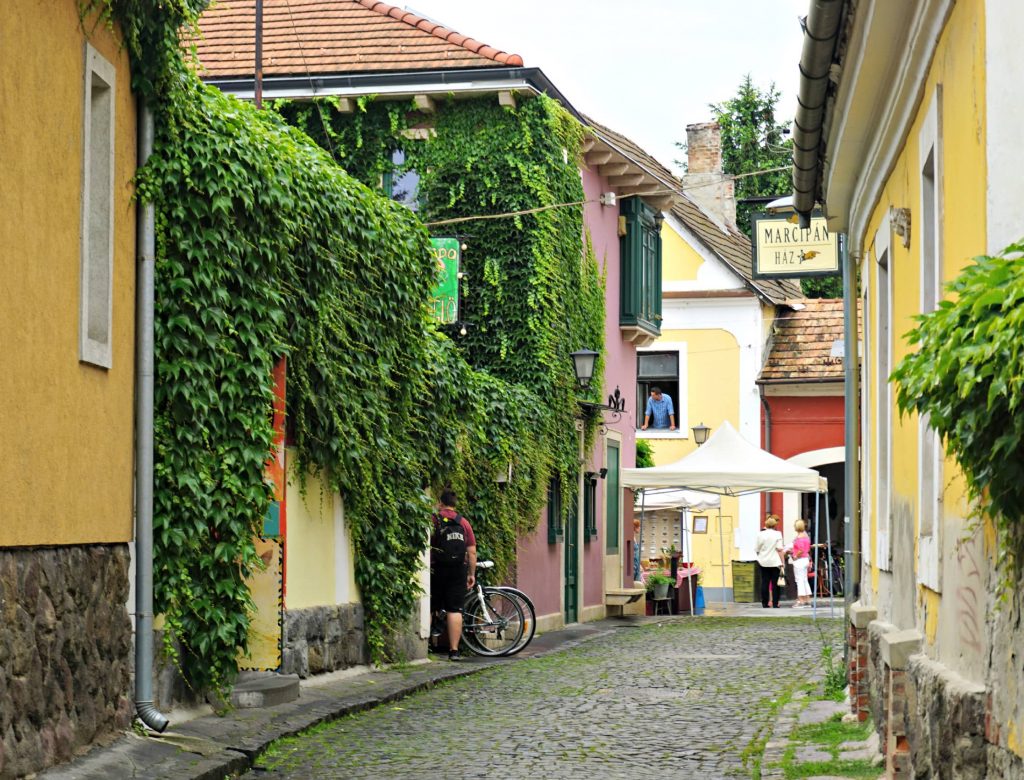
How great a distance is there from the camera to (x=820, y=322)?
1471 inches

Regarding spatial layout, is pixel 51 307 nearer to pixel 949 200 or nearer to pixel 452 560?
pixel 949 200

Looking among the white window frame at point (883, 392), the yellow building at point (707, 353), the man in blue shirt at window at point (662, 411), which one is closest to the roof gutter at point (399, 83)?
the white window frame at point (883, 392)

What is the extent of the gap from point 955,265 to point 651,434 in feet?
103

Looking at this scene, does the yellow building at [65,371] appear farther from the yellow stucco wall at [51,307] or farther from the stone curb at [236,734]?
the stone curb at [236,734]

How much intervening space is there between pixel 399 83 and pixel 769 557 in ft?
43.6

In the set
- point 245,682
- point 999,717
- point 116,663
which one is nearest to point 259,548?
point 245,682

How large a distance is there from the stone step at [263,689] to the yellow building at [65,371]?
6.89 ft

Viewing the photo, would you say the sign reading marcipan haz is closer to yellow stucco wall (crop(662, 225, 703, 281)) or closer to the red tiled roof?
the red tiled roof

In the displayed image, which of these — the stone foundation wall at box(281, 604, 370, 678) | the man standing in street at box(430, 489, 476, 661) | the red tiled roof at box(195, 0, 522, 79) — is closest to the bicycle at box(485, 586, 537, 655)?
the man standing in street at box(430, 489, 476, 661)

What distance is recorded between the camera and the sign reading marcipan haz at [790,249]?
14.9 meters

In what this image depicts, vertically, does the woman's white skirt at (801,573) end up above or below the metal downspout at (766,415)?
below

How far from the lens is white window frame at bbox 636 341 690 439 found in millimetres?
37312

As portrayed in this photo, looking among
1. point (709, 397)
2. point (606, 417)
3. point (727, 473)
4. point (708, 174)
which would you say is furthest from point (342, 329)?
point (708, 174)

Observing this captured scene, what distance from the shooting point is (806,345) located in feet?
121
